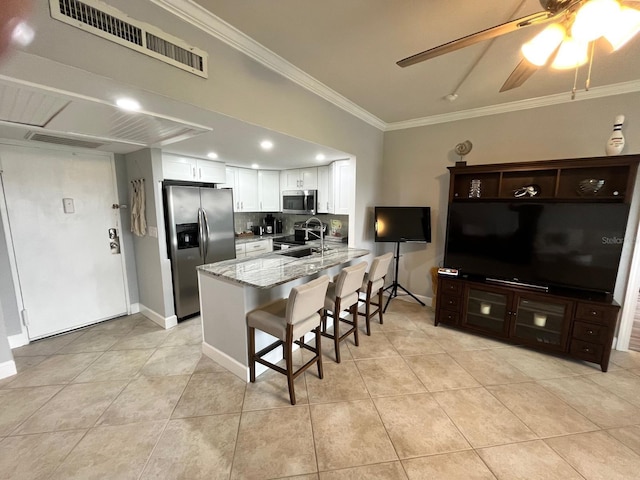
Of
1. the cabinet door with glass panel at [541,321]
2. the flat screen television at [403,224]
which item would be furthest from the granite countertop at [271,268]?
the cabinet door with glass panel at [541,321]

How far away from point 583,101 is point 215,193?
4529 millimetres

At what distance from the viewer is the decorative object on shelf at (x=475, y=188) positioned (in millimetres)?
3180

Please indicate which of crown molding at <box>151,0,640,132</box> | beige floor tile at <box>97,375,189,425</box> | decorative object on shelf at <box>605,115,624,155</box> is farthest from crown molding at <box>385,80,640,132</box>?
beige floor tile at <box>97,375,189,425</box>

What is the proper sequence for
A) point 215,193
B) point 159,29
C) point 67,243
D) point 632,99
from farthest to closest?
1. point 215,193
2. point 67,243
3. point 632,99
4. point 159,29

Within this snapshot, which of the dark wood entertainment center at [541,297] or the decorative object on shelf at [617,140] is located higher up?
the decorative object on shelf at [617,140]

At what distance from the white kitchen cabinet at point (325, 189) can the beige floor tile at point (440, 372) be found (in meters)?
2.53

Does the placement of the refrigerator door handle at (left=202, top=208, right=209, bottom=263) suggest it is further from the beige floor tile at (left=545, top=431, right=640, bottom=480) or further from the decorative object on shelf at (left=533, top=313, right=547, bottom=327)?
the decorative object on shelf at (left=533, top=313, right=547, bottom=327)

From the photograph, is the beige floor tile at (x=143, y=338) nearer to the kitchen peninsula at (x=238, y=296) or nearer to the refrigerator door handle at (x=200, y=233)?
the kitchen peninsula at (x=238, y=296)

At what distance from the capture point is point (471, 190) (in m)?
3.22

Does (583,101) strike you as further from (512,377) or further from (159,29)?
(159,29)

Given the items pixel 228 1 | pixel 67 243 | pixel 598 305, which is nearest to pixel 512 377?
pixel 598 305

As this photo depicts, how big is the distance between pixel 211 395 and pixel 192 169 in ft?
9.28

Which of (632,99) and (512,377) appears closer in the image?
(512,377)

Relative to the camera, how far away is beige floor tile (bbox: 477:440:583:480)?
148cm
